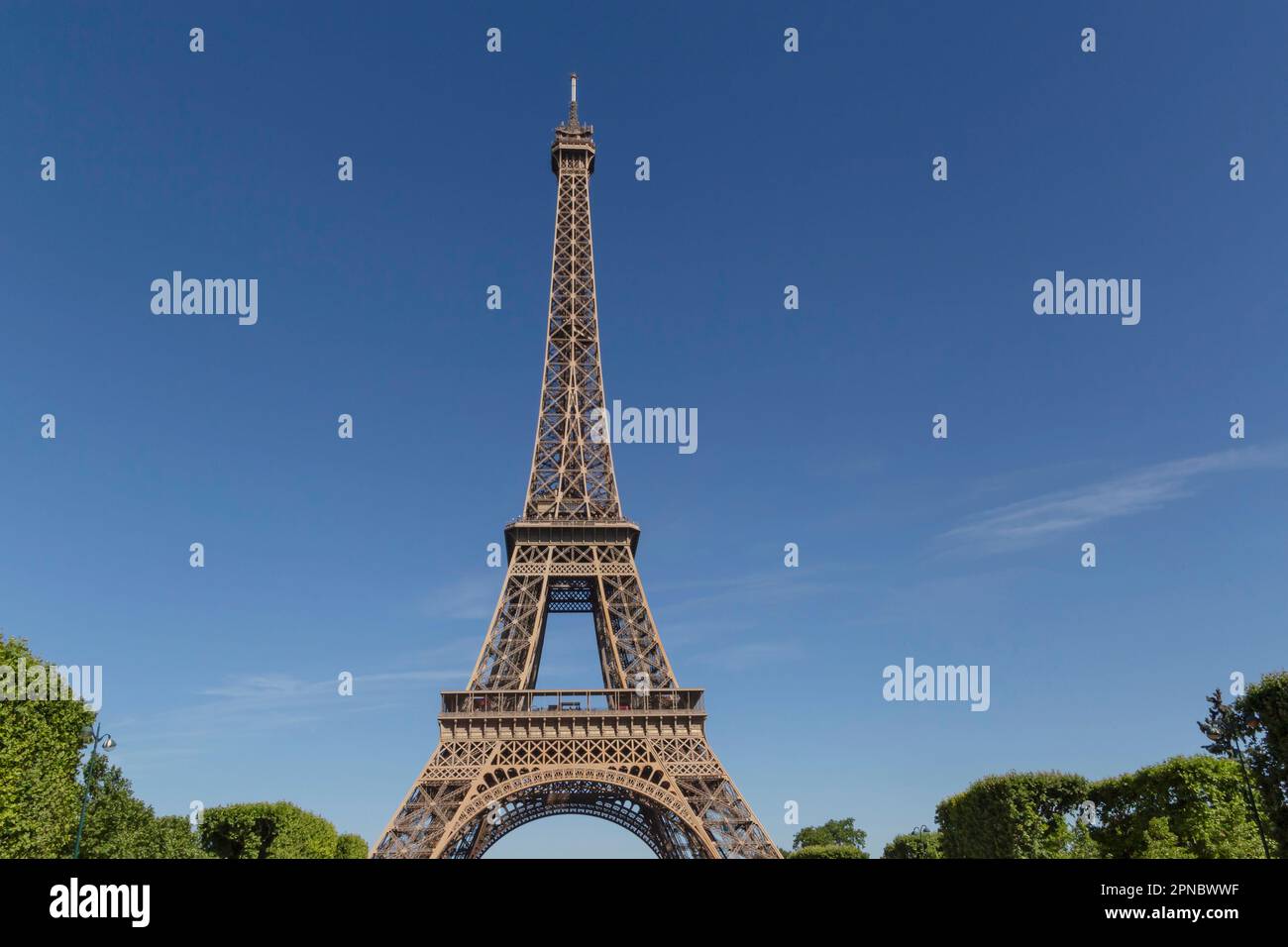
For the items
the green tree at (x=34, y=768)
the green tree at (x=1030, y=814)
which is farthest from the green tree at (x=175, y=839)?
the green tree at (x=1030, y=814)

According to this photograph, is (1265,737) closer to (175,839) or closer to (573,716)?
(573,716)

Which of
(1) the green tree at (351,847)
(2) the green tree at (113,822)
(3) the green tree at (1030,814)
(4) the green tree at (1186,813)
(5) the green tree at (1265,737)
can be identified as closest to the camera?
(5) the green tree at (1265,737)

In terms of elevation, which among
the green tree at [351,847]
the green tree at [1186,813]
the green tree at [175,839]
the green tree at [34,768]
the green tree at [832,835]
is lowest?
the green tree at [832,835]

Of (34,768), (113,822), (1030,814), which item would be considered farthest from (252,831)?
(1030,814)

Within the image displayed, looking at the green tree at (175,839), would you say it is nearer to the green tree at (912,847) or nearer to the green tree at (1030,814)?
the green tree at (1030,814)

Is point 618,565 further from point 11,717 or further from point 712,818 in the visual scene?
point 11,717
